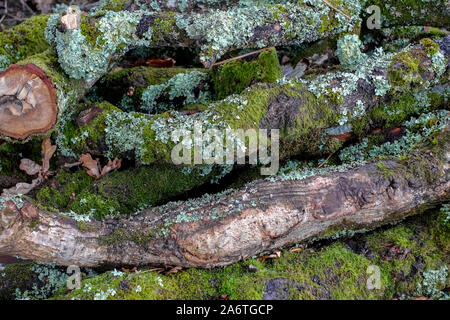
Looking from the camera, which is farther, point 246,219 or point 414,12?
point 414,12

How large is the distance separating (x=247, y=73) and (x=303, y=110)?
0.71 meters

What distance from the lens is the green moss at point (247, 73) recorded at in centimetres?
343

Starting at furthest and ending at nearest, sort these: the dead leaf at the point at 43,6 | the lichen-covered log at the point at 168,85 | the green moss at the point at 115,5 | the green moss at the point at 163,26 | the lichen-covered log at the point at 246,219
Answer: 1. the dead leaf at the point at 43,6
2. the green moss at the point at 115,5
3. the lichen-covered log at the point at 168,85
4. the green moss at the point at 163,26
5. the lichen-covered log at the point at 246,219

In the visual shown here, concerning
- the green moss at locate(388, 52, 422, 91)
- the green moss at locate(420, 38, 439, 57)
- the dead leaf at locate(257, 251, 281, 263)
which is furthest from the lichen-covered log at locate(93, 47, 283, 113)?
the dead leaf at locate(257, 251, 281, 263)

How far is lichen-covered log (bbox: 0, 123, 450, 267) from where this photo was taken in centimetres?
266

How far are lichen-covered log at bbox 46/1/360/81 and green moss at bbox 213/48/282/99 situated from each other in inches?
5.1

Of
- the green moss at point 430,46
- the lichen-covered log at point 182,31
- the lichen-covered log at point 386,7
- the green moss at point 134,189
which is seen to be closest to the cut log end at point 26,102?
the lichen-covered log at point 182,31

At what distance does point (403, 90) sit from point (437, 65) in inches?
13.7

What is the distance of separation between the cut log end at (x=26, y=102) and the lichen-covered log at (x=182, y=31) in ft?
1.06

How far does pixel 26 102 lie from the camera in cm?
281

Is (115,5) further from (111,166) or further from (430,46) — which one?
(430,46)

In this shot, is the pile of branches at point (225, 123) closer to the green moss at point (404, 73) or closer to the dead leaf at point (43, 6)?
the green moss at point (404, 73)

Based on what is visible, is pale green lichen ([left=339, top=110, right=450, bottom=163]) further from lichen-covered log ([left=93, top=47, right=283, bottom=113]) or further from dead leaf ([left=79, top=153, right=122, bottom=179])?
dead leaf ([left=79, top=153, right=122, bottom=179])

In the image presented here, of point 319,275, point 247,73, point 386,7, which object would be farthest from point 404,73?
point 319,275
